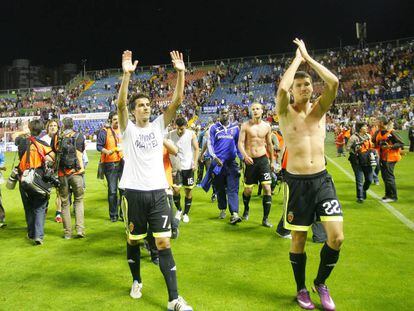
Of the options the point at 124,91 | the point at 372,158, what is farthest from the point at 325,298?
the point at 372,158

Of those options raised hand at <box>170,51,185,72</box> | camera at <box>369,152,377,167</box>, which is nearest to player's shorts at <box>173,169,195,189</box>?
raised hand at <box>170,51,185,72</box>

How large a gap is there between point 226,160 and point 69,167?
288 centimetres

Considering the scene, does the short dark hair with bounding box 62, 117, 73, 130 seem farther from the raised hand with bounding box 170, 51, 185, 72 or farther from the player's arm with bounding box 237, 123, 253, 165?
the raised hand with bounding box 170, 51, 185, 72

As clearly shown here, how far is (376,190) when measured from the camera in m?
11.5

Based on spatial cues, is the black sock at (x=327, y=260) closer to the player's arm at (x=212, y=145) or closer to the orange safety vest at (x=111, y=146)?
the player's arm at (x=212, y=145)

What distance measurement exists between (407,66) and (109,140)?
1331 inches

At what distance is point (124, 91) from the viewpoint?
4270 mm

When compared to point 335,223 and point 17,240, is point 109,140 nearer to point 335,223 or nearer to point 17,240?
point 17,240

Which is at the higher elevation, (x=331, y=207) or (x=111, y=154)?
(x=111, y=154)

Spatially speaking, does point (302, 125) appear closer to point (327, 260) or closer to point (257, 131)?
point (327, 260)

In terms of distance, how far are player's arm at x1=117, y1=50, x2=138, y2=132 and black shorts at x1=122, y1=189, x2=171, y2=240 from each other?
2.36ft

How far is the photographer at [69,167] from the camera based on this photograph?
286 inches

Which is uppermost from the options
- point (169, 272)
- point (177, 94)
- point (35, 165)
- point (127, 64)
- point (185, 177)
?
point (127, 64)

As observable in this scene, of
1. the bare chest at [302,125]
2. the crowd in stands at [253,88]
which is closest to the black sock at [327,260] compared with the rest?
the bare chest at [302,125]
